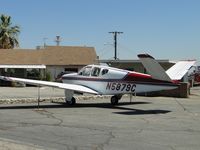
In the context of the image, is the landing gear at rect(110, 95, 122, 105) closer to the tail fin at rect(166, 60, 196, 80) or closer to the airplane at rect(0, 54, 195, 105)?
the airplane at rect(0, 54, 195, 105)

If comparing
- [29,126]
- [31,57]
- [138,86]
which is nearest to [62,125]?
[29,126]

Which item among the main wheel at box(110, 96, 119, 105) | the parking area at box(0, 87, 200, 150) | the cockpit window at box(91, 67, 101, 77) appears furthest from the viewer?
the main wheel at box(110, 96, 119, 105)

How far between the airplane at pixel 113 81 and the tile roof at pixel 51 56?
28539 millimetres

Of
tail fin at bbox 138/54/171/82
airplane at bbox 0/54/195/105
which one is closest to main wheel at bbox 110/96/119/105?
airplane at bbox 0/54/195/105

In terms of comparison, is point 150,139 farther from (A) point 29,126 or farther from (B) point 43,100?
(B) point 43,100

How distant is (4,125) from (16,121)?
48.0 inches

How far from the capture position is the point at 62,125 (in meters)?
16.5

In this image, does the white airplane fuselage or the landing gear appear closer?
the white airplane fuselage

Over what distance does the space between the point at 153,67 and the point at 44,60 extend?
34837 millimetres

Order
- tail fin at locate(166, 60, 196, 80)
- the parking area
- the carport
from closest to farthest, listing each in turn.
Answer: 1. the parking area
2. tail fin at locate(166, 60, 196, 80)
3. the carport

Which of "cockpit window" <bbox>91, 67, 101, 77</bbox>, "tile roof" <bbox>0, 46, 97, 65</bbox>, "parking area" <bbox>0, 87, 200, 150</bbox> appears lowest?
"parking area" <bbox>0, 87, 200, 150</bbox>

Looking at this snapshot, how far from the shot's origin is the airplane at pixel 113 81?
78.5 ft

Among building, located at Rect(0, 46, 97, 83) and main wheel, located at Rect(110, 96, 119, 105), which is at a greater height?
building, located at Rect(0, 46, 97, 83)

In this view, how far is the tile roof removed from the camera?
54850mm
